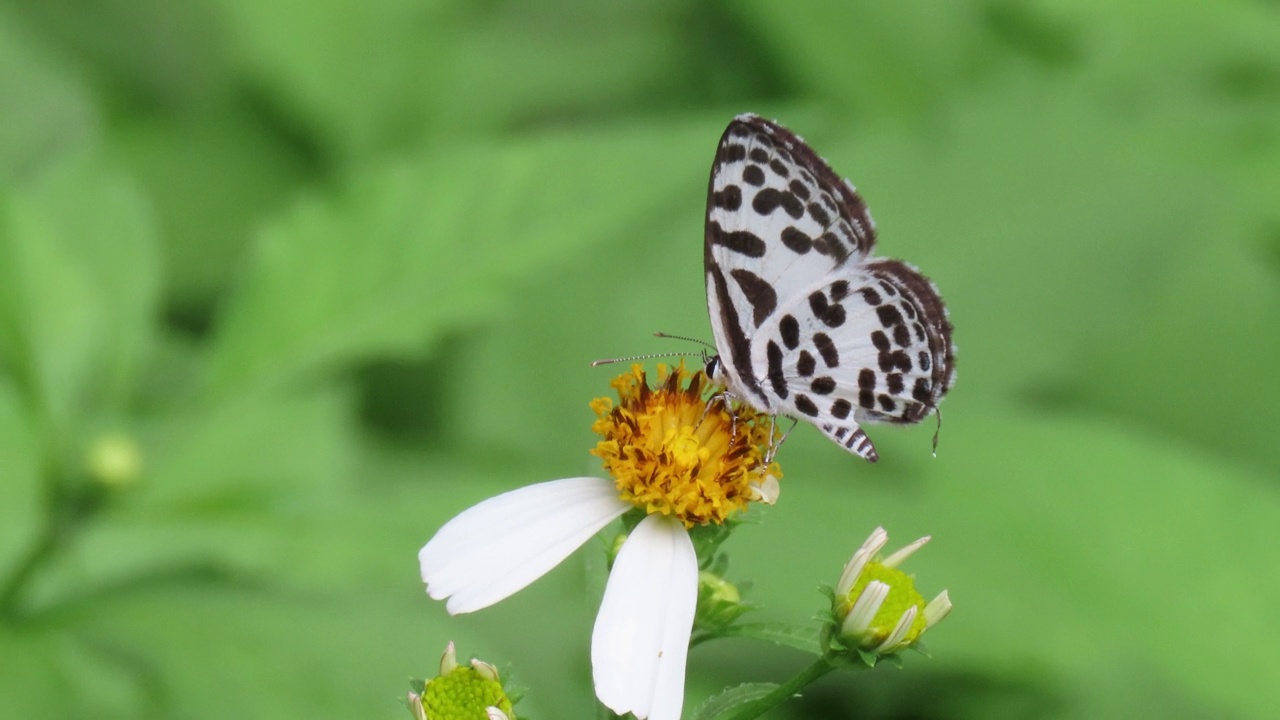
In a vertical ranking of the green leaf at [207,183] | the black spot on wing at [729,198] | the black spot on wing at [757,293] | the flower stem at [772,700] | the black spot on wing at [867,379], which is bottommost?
the flower stem at [772,700]

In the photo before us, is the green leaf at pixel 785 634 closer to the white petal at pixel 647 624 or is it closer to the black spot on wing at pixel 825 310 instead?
the white petal at pixel 647 624

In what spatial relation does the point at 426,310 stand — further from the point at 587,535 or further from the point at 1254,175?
the point at 1254,175

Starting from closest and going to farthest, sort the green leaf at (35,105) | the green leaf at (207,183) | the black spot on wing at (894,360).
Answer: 1. the black spot on wing at (894,360)
2. the green leaf at (35,105)
3. the green leaf at (207,183)

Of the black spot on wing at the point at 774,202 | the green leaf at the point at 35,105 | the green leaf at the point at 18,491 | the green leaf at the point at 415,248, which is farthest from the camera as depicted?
the green leaf at the point at 35,105

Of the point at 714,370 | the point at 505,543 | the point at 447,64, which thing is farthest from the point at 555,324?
the point at 505,543

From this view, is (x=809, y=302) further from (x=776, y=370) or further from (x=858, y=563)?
(x=858, y=563)

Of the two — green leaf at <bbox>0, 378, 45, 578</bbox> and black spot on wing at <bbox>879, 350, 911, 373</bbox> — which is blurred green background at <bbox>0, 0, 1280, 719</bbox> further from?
black spot on wing at <bbox>879, 350, 911, 373</bbox>

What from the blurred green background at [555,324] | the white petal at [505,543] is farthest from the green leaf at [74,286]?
the white petal at [505,543]
